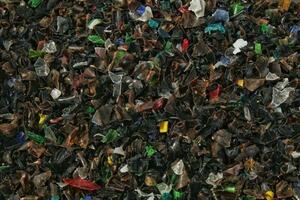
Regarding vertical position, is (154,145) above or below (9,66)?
below

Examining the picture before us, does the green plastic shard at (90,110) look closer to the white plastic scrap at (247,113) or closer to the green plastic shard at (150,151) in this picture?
the green plastic shard at (150,151)

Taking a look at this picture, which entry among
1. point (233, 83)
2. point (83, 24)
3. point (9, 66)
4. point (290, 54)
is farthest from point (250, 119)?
point (9, 66)

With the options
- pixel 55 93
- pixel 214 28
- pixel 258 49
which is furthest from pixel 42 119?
pixel 258 49

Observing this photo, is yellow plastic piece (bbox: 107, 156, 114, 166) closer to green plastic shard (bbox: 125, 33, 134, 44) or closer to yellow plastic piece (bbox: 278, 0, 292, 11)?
green plastic shard (bbox: 125, 33, 134, 44)

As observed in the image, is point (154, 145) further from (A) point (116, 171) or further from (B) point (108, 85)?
(B) point (108, 85)

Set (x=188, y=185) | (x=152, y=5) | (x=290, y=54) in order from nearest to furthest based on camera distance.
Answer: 1. (x=188, y=185)
2. (x=290, y=54)
3. (x=152, y=5)

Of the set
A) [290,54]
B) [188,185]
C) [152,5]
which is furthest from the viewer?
[152,5]

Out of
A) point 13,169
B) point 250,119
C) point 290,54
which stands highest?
point 290,54

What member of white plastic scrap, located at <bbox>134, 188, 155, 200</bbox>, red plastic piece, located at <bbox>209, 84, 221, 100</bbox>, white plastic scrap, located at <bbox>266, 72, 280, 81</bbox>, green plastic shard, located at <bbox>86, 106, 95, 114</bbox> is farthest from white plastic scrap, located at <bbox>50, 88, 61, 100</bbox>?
white plastic scrap, located at <bbox>266, 72, 280, 81</bbox>

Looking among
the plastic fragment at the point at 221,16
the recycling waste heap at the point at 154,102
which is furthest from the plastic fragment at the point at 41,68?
the plastic fragment at the point at 221,16
